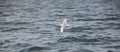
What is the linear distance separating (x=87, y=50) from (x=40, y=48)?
340 centimetres

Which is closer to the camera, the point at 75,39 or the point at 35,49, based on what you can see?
the point at 35,49

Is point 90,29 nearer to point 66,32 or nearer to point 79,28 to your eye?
point 79,28

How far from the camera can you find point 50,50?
47.6 feet

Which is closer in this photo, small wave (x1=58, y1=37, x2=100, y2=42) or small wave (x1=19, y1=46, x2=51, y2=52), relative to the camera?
small wave (x1=19, y1=46, x2=51, y2=52)

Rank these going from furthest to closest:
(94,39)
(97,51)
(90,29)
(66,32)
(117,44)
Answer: (90,29) < (66,32) < (94,39) < (117,44) < (97,51)

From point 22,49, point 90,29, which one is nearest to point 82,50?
point 22,49

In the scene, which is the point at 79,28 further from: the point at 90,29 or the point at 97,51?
the point at 97,51

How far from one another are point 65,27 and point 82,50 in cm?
777

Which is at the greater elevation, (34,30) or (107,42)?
(34,30)

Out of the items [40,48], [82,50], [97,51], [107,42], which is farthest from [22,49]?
[107,42]

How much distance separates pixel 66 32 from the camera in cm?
1948

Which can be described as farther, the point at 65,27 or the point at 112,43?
the point at 65,27

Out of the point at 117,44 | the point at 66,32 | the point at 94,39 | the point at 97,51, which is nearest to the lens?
the point at 97,51

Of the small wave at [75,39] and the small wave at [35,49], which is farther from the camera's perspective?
the small wave at [75,39]
